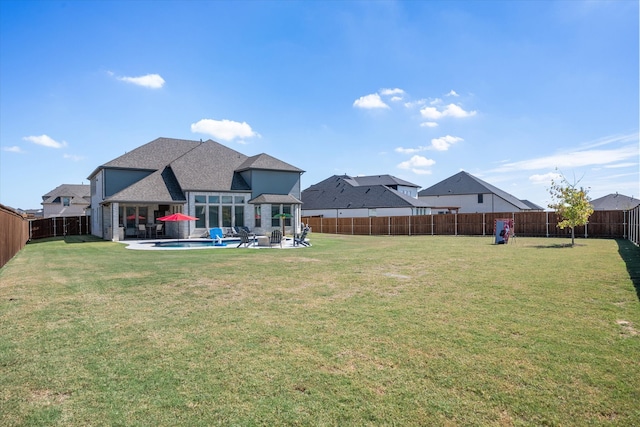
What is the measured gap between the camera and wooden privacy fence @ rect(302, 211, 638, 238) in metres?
28.9

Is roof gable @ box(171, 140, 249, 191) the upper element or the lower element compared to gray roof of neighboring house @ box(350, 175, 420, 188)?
lower

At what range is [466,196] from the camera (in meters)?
52.9

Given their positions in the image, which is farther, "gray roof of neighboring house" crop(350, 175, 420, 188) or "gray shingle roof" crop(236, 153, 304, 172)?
"gray roof of neighboring house" crop(350, 175, 420, 188)

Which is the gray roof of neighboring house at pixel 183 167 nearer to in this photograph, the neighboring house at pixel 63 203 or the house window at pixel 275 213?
the house window at pixel 275 213

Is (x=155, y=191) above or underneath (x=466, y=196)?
underneath

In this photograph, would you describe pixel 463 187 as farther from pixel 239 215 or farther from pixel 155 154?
pixel 155 154

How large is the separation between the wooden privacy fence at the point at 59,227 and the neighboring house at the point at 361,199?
28.3 metres

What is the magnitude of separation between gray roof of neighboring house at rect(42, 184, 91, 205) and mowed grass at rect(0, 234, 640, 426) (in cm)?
Result: 6442

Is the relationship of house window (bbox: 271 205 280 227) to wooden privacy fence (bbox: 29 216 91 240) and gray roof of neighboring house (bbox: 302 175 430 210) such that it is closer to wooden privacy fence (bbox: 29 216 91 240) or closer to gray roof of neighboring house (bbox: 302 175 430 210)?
wooden privacy fence (bbox: 29 216 91 240)

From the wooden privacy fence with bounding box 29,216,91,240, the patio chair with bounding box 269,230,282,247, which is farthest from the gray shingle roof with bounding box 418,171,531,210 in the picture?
the wooden privacy fence with bounding box 29,216,91,240

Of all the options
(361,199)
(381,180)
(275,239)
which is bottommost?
(275,239)

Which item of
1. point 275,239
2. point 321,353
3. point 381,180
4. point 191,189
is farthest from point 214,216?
point 381,180

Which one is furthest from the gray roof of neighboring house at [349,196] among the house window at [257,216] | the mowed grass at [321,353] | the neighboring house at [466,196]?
the mowed grass at [321,353]

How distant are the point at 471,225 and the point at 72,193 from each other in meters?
62.8
